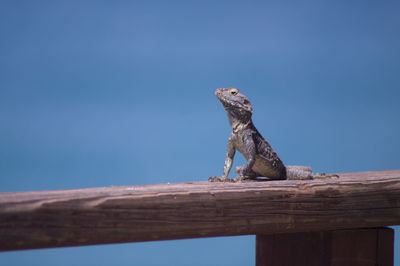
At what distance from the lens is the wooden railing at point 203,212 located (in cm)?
162

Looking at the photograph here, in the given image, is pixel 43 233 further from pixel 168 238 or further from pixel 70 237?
pixel 168 238

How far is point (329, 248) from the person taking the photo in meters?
2.11

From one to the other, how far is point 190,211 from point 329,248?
0.76m

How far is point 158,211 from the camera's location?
5.78 feet

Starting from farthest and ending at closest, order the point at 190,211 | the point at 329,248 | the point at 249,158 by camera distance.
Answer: the point at 249,158
the point at 329,248
the point at 190,211

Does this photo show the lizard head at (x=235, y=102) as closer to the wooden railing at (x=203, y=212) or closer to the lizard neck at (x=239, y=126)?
the lizard neck at (x=239, y=126)

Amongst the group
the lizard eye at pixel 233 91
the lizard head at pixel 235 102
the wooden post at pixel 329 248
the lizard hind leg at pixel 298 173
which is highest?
the lizard eye at pixel 233 91

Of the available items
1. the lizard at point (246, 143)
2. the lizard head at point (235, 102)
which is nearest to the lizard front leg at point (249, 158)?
the lizard at point (246, 143)

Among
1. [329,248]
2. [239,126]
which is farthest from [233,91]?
[329,248]

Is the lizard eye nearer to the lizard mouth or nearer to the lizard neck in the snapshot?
the lizard mouth

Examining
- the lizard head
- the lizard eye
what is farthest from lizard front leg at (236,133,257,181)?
the lizard eye

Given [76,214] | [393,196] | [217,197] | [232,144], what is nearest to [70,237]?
[76,214]

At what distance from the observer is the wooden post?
6.84 ft

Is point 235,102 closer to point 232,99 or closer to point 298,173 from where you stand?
point 232,99
